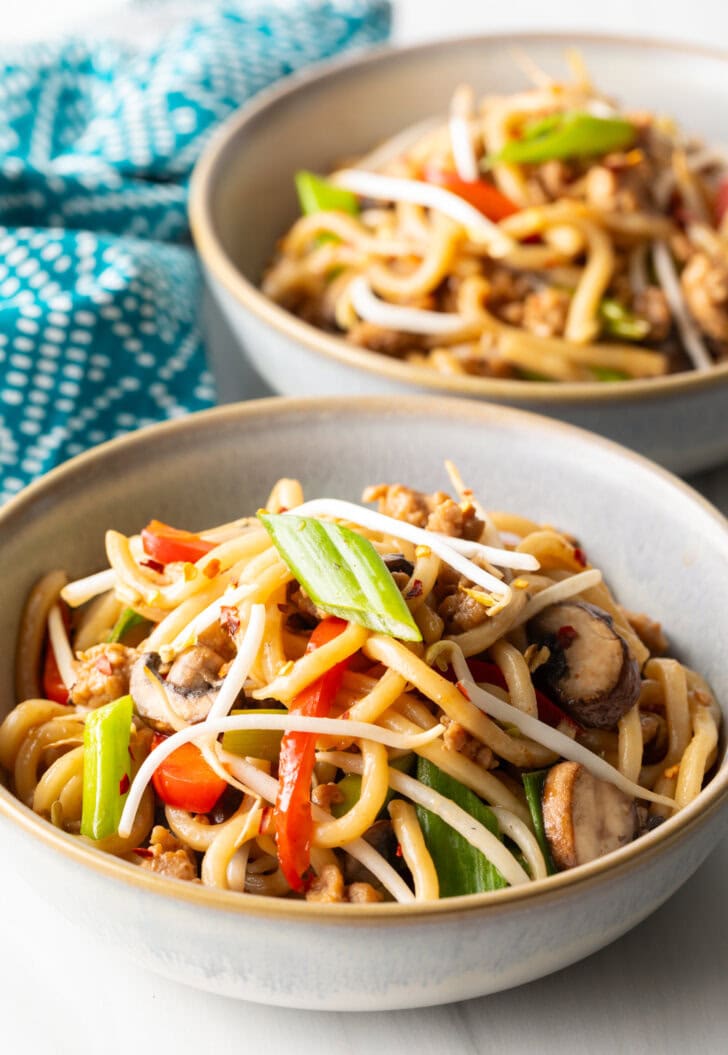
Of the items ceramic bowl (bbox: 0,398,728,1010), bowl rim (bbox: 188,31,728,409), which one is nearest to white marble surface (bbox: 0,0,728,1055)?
ceramic bowl (bbox: 0,398,728,1010)

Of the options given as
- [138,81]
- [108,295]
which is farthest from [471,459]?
[138,81]

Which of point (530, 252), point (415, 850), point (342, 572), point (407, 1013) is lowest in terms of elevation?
point (407, 1013)

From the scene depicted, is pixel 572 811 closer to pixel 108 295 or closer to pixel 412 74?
pixel 108 295

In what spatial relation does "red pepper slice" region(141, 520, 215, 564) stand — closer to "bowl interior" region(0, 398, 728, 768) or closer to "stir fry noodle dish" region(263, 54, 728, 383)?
"bowl interior" region(0, 398, 728, 768)

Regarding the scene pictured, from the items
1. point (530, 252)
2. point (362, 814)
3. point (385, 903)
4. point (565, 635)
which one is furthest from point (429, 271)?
point (385, 903)

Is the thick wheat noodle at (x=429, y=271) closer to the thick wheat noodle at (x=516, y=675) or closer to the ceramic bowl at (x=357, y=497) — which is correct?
the ceramic bowl at (x=357, y=497)

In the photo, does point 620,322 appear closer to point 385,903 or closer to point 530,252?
point 530,252
